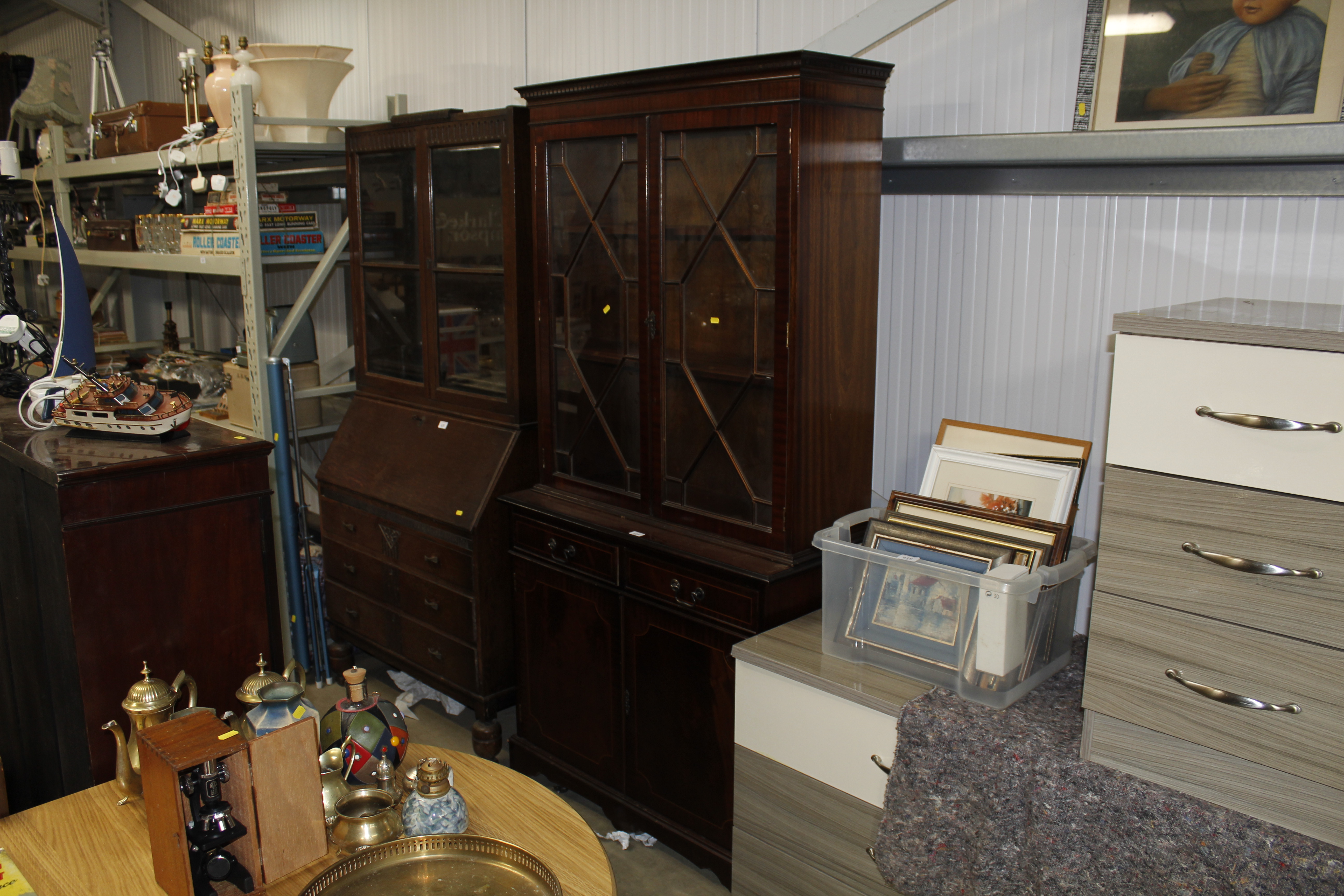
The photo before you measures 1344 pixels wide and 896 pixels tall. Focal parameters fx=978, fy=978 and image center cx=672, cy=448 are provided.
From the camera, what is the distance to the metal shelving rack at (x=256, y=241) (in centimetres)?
307

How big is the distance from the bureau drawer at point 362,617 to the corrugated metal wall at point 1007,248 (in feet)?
5.32

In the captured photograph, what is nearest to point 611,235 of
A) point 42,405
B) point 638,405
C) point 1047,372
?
point 638,405

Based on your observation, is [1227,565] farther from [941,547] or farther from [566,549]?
[566,549]

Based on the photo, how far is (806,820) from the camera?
1964 millimetres

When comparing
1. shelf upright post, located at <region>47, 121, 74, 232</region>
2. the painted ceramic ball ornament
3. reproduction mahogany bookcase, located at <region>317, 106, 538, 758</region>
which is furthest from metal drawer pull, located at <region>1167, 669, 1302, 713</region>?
shelf upright post, located at <region>47, 121, 74, 232</region>

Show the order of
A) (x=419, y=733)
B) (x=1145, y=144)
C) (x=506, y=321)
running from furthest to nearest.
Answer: (x=419, y=733)
(x=506, y=321)
(x=1145, y=144)

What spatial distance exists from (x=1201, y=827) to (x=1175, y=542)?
1.35 feet

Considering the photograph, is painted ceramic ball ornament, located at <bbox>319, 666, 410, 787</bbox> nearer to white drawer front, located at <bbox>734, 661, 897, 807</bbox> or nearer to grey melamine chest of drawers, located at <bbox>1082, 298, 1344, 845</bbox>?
white drawer front, located at <bbox>734, 661, 897, 807</bbox>

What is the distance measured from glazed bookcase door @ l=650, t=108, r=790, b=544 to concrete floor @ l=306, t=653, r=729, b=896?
0.77 metres

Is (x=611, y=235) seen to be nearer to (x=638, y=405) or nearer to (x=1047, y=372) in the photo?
(x=638, y=405)

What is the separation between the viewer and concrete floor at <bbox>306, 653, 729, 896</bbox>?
7.55ft

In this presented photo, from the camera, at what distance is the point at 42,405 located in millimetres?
2559

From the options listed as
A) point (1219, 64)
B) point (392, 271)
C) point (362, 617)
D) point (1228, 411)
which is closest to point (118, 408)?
point (392, 271)

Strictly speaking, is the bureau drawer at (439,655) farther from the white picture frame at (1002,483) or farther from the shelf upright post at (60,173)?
the shelf upright post at (60,173)
